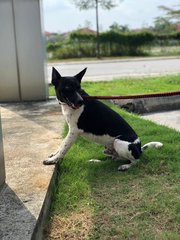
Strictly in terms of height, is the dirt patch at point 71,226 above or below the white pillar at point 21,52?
below

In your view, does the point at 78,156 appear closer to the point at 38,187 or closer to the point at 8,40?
the point at 38,187

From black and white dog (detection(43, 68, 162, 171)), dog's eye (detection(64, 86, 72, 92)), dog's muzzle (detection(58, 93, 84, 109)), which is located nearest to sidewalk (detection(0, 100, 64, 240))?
black and white dog (detection(43, 68, 162, 171))

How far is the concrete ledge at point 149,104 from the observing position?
29.7 feet

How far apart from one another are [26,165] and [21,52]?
4.93 metres

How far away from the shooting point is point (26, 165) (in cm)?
425

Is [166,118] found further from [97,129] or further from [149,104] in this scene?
[97,129]

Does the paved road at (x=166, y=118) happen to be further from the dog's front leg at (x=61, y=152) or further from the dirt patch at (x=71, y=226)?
the dirt patch at (x=71, y=226)

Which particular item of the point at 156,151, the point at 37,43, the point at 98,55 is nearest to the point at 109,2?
the point at 98,55

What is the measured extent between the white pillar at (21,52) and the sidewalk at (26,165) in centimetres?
118

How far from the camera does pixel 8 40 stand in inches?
342

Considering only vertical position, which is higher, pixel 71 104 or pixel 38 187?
pixel 71 104

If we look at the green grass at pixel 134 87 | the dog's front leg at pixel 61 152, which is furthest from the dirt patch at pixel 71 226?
the green grass at pixel 134 87

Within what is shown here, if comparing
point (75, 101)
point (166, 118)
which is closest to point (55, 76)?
point (75, 101)

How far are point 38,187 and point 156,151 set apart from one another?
Result: 173 cm
